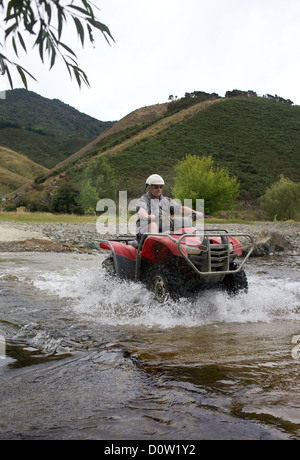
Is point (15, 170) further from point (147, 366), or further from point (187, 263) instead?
point (147, 366)

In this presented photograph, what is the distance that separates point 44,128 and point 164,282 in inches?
5623

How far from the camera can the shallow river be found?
2.09m

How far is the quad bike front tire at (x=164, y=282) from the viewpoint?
179 inches

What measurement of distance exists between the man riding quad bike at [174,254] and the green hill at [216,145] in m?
43.3

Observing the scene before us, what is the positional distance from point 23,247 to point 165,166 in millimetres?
44238

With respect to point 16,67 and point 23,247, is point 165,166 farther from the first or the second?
point 16,67

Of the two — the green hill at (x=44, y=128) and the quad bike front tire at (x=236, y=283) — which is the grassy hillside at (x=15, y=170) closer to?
the green hill at (x=44, y=128)

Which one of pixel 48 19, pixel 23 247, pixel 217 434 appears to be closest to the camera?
pixel 217 434

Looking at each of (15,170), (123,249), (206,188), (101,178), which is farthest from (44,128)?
(123,249)

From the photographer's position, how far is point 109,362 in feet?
10.2

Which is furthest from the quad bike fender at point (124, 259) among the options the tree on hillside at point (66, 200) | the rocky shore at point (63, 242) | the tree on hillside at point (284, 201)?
the tree on hillside at point (66, 200)

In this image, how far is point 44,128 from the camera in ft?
454

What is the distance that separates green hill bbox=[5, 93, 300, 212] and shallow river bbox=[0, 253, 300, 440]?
44004mm

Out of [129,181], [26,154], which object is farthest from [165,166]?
[26,154]
